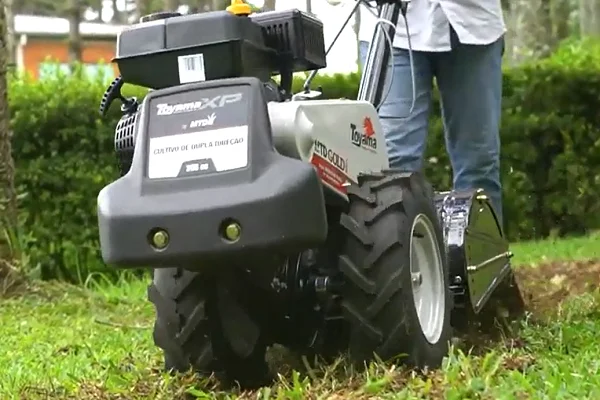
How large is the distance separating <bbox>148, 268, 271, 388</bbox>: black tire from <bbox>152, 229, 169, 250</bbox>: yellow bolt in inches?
A: 10.7

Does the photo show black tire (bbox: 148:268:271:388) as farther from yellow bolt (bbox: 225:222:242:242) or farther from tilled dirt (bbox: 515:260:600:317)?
tilled dirt (bbox: 515:260:600:317)

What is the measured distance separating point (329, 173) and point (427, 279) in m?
0.39

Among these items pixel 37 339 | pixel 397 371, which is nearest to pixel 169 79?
pixel 397 371

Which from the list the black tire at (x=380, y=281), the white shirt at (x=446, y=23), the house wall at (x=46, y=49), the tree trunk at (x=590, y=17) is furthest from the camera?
the house wall at (x=46, y=49)

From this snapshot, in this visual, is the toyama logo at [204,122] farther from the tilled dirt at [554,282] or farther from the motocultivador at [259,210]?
the tilled dirt at [554,282]

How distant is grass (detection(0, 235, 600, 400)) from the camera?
191 centimetres

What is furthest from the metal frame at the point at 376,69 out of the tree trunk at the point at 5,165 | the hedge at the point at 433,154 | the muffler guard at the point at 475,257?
the hedge at the point at 433,154

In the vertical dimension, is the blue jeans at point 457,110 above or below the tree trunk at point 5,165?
above

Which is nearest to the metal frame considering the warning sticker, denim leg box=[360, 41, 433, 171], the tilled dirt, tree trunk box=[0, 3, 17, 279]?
denim leg box=[360, 41, 433, 171]

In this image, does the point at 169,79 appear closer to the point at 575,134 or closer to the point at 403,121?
the point at 403,121

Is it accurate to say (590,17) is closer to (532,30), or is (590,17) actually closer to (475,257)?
(532,30)

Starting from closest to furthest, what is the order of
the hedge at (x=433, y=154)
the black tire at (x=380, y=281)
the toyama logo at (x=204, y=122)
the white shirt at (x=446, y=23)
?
the toyama logo at (x=204, y=122)
the black tire at (x=380, y=281)
the white shirt at (x=446, y=23)
the hedge at (x=433, y=154)

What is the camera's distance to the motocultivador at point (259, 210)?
6.02 feet

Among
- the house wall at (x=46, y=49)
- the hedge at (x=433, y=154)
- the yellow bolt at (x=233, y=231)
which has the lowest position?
the house wall at (x=46, y=49)
